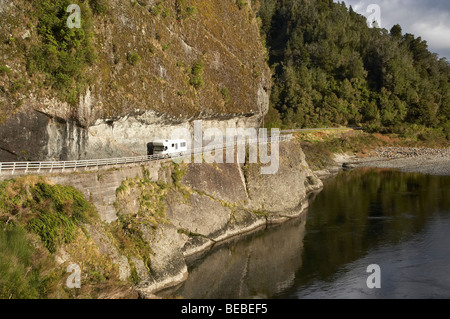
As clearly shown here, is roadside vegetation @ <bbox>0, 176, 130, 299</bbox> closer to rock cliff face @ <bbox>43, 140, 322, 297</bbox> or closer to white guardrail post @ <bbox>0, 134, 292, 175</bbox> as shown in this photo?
rock cliff face @ <bbox>43, 140, 322, 297</bbox>

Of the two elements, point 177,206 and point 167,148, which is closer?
point 177,206

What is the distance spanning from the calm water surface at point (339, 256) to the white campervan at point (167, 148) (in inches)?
419

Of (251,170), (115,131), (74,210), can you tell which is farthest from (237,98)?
(74,210)

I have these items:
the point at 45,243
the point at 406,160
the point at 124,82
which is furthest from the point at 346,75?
the point at 45,243

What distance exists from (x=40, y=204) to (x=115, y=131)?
14.4m

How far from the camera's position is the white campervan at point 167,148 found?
3925 cm

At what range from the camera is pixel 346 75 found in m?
120

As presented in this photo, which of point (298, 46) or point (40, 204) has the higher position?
point (298, 46)

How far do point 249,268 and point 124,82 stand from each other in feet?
66.1

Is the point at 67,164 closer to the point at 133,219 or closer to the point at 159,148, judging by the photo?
the point at 133,219

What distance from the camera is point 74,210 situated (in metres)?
25.2

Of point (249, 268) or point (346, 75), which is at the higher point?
point (346, 75)

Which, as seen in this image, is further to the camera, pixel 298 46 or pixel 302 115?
pixel 298 46

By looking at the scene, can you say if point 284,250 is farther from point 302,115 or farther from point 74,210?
point 302,115
